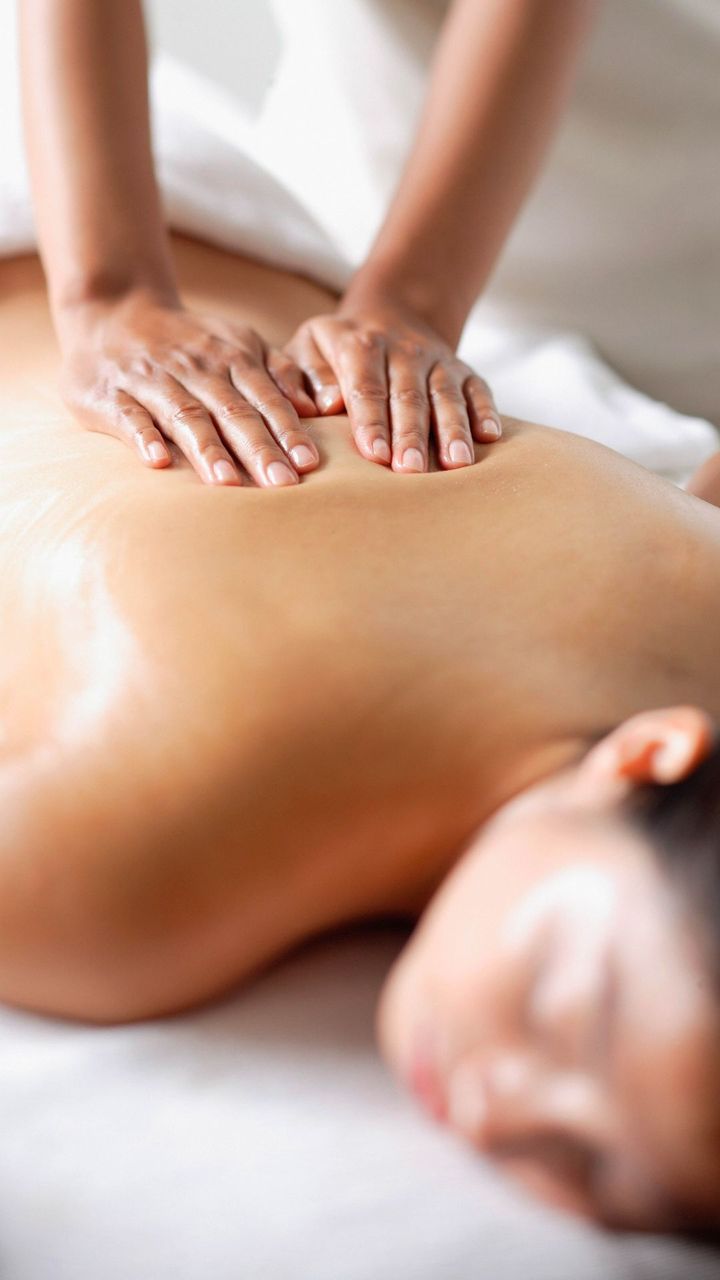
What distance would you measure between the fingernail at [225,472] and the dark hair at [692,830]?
0.35 metres

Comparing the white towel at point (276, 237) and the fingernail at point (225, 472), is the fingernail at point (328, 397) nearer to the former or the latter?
the fingernail at point (225, 472)

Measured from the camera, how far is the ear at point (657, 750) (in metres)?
0.64

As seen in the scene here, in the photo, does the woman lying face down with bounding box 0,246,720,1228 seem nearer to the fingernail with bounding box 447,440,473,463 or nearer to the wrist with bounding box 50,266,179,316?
the fingernail with bounding box 447,440,473,463

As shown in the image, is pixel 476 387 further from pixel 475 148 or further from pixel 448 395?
pixel 475 148

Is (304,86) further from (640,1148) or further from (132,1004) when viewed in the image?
(640,1148)

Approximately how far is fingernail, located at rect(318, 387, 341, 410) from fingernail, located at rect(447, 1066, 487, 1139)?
20.2 inches

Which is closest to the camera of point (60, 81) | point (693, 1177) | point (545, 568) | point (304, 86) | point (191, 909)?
point (693, 1177)

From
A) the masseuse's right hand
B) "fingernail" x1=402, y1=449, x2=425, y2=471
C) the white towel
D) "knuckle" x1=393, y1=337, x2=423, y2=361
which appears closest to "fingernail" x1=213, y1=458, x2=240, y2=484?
the masseuse's right hand

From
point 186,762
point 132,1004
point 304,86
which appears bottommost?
point 132,1004

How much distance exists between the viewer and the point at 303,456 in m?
0.89

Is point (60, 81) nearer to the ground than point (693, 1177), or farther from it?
farther from it

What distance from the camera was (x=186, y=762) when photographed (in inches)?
27.6

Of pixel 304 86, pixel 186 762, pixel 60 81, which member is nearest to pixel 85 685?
pixel 186 762

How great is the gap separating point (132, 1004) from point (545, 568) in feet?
1.09
